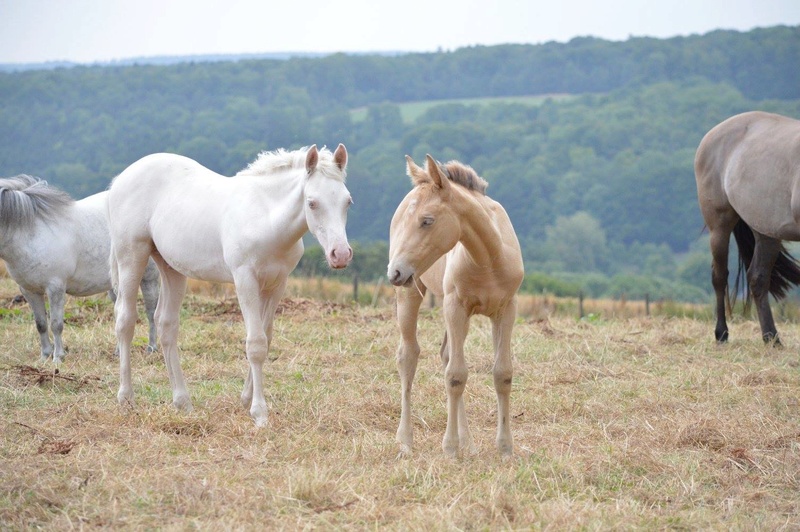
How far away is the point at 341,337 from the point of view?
30.2ft

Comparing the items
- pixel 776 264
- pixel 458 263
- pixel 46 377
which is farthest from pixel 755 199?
pixel 46 377

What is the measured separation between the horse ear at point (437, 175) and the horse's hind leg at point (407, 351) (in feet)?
2.75

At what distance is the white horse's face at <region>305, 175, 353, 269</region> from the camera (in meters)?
5.61

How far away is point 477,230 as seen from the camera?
16.2ft

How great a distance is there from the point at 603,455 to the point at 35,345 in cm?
582

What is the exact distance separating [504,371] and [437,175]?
1.24m

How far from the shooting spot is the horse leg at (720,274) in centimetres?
941

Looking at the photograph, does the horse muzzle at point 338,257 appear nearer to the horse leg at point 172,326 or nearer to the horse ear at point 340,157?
the horse ear at point 340,157

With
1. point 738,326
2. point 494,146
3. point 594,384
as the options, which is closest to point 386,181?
point 494,146

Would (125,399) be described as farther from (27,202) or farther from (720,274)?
(720,274)

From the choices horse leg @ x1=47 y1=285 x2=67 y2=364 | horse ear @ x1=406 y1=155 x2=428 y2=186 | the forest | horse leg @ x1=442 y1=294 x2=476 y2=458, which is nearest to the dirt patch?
horse leg @ x1=47 y1=285 x2=67 y2=364

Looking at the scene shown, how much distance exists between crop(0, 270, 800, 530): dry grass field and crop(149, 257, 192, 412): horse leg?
190 mm

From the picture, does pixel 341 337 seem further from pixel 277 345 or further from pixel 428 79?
pixel 428 79

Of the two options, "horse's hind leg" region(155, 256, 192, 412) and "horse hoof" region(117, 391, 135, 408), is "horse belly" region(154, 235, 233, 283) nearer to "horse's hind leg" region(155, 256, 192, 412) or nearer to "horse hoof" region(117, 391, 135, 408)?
"horse's hind leg" region(155, 256, 192, 412)
